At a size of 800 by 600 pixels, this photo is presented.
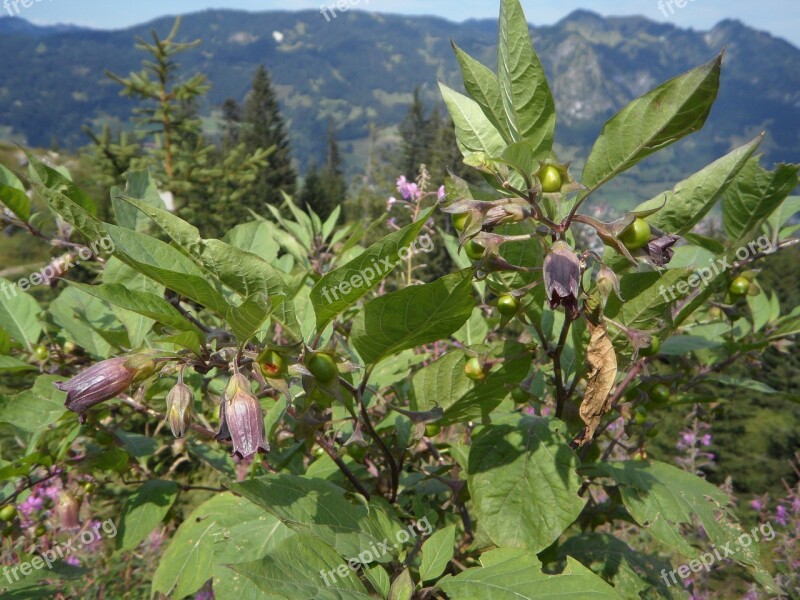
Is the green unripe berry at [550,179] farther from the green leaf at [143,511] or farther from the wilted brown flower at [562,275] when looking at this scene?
the green leaf at [143,511]

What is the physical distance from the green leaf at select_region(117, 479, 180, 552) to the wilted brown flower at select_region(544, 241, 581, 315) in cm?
171

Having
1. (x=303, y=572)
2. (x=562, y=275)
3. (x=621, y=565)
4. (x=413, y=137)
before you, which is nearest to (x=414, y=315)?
(x=562, y=275)

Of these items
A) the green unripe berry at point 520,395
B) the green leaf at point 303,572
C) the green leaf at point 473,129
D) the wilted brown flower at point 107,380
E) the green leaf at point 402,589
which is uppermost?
the green leaf at point 473,129

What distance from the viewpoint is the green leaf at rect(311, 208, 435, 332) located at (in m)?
0.90

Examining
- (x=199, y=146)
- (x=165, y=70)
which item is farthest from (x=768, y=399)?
(x=165, y=70)

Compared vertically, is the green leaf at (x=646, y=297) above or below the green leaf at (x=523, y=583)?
above

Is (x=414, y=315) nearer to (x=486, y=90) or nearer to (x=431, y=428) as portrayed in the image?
(x=486, y=90)

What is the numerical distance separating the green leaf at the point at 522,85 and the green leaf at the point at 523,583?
0.88 metres

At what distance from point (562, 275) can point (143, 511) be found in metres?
1.80

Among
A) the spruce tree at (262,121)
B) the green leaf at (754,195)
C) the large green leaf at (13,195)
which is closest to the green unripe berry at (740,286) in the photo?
the green leaf at (754,195)

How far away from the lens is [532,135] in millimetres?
1161

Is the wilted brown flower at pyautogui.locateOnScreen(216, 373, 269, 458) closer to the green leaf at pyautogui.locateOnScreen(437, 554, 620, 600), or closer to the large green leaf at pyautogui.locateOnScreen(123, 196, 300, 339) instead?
the large green leaf at pyautogui.locateOnScreen(123, 196, 300, 339)

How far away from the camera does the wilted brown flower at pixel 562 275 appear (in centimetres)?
105

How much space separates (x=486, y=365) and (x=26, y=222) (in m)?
1.97
